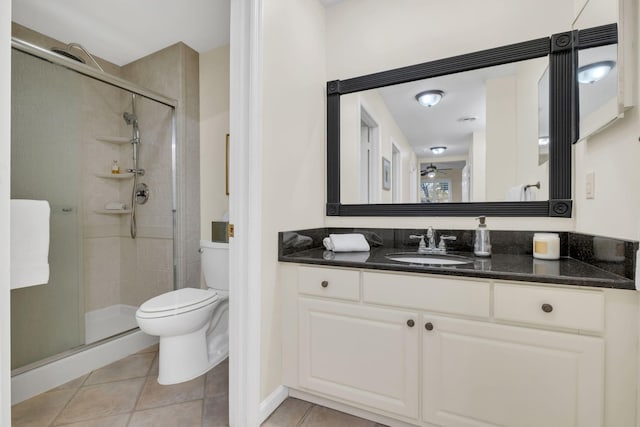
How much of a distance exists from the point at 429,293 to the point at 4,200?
137 centimetres

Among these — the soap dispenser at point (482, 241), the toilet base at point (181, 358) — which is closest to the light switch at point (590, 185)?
the soap dispenser at point (482, 241)

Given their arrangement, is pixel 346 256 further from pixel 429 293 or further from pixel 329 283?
pixel 429 293

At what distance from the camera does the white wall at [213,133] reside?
2516 mm

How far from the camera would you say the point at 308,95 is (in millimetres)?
1849

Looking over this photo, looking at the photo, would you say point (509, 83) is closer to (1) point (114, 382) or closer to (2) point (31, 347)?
(1) point (114, 382)

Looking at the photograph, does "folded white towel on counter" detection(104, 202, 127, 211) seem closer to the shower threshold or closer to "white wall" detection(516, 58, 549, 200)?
the shower threshold

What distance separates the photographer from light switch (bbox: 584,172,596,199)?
1.27 metres

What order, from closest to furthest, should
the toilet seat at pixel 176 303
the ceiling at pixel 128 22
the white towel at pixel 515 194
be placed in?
1. the white towel at pixel 515 194
2. the toilet seat at pixel 176 303
3. the ceiling at pixel 128 22

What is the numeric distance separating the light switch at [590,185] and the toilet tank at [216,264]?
2.05 metres

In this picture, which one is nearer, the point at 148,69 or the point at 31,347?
the point at 31,347

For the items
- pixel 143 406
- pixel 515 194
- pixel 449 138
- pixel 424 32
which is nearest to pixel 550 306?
pixel 515 194

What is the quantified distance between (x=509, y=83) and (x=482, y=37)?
0.30m

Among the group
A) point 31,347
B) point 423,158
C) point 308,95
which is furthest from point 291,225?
point 31,347

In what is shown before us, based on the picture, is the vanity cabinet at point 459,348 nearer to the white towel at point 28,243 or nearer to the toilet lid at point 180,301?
the toilet lid at point 180,301
